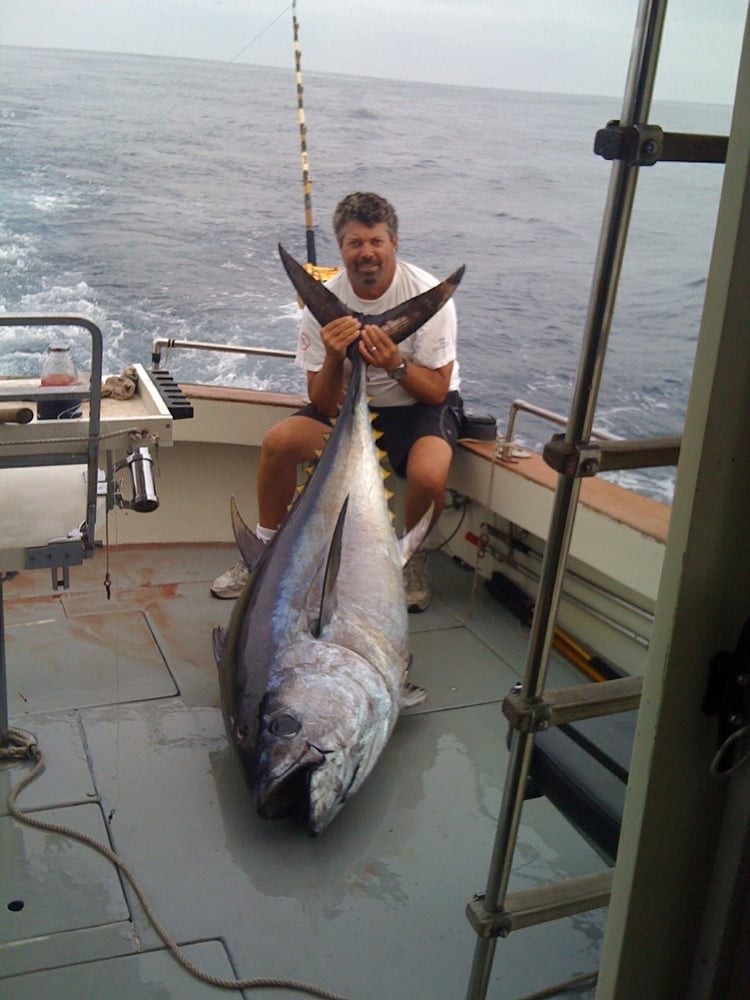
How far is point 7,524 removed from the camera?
1736 millimetres

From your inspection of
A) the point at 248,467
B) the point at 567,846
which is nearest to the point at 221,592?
the point at 248,467

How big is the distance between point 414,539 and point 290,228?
324 inches

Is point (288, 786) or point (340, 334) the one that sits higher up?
point (340, 334)

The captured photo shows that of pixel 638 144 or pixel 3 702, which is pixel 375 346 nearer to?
pixel 3 702

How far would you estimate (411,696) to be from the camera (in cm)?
239

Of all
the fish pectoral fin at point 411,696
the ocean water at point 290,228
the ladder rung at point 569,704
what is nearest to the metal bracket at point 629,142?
the ladder rung at point 569,704

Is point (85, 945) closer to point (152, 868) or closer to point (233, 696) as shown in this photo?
point (152, 868)

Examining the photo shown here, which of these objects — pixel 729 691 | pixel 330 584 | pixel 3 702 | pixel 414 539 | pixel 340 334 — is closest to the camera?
pixel 729 691

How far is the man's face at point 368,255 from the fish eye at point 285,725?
175 cm

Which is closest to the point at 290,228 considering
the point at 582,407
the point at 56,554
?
Answer: the point at 56,554

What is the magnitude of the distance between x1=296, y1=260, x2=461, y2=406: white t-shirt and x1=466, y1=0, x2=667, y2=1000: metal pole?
2160 mm

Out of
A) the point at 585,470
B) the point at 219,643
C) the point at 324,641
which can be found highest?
the point at 585,470

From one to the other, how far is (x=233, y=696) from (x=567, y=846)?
0.79m

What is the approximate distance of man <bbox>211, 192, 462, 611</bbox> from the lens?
115 inches
